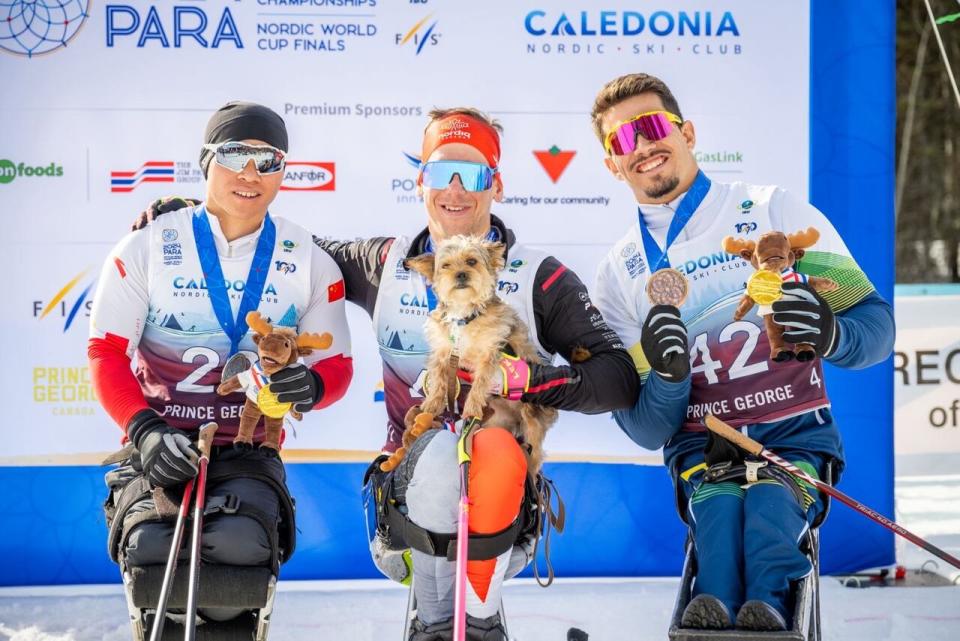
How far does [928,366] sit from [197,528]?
4.74m

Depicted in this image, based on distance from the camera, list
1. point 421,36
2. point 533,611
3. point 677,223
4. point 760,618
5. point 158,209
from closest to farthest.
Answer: point 760,618
point 677,223
point 158,209
point 533,611
point 421,36

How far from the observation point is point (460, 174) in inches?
122

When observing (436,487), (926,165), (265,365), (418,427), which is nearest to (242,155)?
(265,365)

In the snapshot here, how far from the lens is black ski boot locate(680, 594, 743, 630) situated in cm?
239

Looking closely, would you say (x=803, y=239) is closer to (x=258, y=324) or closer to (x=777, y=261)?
(x=777, y=261)

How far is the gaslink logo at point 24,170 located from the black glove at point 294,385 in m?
1.86

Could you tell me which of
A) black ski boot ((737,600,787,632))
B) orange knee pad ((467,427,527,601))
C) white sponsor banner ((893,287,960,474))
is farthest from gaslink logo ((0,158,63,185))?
white sponsor banner ((893,287,960,474))

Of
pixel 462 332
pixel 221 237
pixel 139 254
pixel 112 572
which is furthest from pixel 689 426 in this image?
pixel 112 572

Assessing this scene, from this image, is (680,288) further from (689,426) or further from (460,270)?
(460,270)

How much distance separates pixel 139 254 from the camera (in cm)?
314

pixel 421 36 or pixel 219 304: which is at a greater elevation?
pixel 421 36

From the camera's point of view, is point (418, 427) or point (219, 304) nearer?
point (418, 427)

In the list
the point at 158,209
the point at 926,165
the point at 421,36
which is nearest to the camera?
the point at 158,209

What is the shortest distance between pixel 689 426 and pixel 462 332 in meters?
0.82
